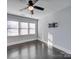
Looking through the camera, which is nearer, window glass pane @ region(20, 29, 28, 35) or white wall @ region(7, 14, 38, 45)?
white wall @ region(7, 14, 38, 45)

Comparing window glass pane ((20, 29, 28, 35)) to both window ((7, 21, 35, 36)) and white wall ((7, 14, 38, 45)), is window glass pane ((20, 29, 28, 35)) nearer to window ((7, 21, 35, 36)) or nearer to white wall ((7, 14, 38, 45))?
window ((7, 21, 35, 36))

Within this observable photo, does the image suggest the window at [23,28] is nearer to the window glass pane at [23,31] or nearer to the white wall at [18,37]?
the window glass pane at [23,31]

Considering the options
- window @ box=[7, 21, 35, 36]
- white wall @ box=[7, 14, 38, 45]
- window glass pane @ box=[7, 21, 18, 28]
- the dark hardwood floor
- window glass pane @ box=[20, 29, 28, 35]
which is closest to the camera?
the dark hardwood floor

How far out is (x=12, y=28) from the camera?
8.01m

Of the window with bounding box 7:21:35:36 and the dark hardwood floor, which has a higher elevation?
the window with bounding box 7:21:35:36

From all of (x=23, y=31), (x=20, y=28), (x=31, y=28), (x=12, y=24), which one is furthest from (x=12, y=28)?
(x=31, y=28)

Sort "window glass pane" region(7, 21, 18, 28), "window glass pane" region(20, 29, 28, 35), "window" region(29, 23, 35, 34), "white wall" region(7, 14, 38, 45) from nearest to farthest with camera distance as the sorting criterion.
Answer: "white wall" region(7, 14, 38, 45)
"window glass pane" region(7, 21, 18, 28)
"window glass pane" region(20, 29, 28, 35)
"window" region(29, 23, 35, 34)

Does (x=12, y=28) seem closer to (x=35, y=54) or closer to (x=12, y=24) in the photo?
(x=12, y=24)

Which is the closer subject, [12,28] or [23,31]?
[12,28]

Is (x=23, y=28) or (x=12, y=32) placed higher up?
(x=23, y=28)

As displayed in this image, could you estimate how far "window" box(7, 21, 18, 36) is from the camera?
7665mm

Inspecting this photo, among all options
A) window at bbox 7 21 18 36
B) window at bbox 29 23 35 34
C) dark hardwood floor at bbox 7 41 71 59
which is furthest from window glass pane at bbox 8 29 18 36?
dark hardwood floor at bbox 7 41 71 59

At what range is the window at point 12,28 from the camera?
25.1 feet
